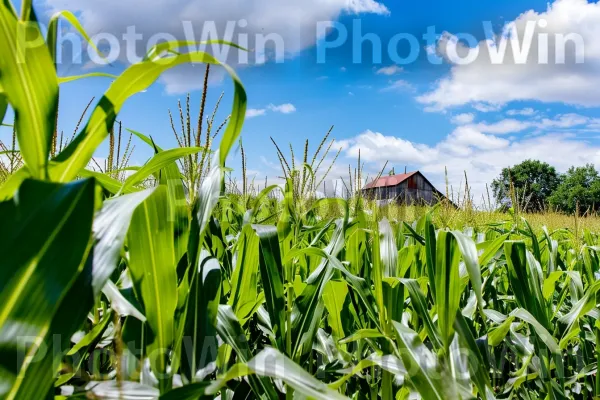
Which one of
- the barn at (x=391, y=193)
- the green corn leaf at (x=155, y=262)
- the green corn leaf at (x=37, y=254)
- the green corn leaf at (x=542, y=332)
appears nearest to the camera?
the green corn leaf at (x=37, y=254)

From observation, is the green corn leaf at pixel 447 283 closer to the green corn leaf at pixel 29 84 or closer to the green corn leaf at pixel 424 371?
the green corn leaf at pixel 424 371

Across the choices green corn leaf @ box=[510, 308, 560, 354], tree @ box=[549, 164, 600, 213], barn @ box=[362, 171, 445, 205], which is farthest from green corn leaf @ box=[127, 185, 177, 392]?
tree @ box=[549, 164, 600, 213]

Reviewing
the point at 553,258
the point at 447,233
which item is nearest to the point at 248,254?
the point at 447,233

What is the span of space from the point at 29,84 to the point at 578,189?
52.1 meters

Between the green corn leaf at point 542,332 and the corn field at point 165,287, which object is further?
the green corn leaf at point 542,332

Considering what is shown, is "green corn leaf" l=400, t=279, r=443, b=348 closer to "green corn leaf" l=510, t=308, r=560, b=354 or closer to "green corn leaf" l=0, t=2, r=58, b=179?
"green corn leaf" l=510, t=308, r=560, b=354

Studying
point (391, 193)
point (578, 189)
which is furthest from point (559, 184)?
point (391, 193)

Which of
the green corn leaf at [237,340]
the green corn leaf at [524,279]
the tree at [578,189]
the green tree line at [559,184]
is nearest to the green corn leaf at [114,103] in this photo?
the green corn leaf at [237,340]

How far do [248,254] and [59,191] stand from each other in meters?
0.61

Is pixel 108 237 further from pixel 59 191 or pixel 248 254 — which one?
pixel 248 254

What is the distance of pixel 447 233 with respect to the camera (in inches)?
33.0

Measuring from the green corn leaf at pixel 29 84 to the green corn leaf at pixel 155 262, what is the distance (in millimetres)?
133

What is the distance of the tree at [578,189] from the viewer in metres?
43.0

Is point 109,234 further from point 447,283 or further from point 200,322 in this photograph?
point 447,283
